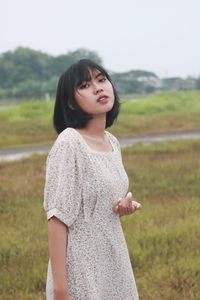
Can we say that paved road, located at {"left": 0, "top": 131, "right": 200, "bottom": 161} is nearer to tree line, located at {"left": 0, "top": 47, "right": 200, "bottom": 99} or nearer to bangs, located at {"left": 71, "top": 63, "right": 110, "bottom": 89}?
bangs, located at {"left": 71, "top": 63, "right": 110, "bottom": 89}

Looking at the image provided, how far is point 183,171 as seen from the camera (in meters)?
9.18

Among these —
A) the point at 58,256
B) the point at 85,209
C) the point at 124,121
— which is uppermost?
the point at 85,209

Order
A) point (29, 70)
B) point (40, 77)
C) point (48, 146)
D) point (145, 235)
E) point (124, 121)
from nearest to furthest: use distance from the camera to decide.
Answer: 1. point (145, 235)
2. point (48, 146)
3. point (124, 121)
4. point (29, 70)
5. point (40, 77)

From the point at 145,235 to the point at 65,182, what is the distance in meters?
3.31

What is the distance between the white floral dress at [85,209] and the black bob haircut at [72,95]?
0.08m

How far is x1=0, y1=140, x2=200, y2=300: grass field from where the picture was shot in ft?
13.4

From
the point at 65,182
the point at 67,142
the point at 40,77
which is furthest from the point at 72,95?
the point at 40,77

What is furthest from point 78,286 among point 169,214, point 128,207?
point 169,214

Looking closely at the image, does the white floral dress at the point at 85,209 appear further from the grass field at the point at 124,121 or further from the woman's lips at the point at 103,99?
the grass field at the point at 124,121

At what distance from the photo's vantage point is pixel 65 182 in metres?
1.89

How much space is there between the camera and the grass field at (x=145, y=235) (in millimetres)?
4094

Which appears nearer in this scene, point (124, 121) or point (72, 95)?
point (72, 95)

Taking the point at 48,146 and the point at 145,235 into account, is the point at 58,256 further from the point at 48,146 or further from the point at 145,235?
the point at 48,146

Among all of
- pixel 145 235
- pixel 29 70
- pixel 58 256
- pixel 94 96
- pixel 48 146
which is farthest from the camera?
pixel 29 70
